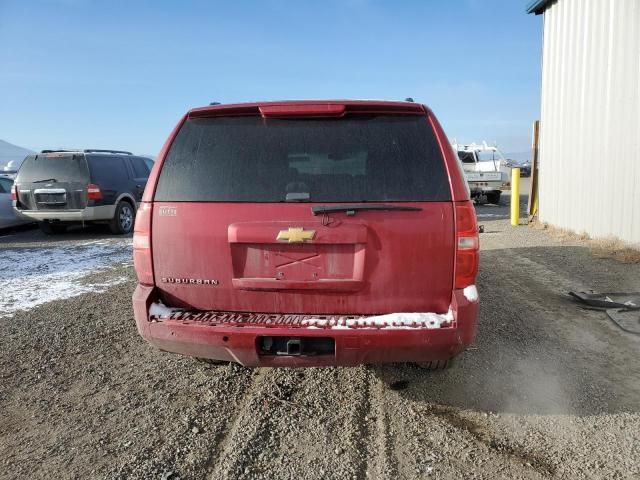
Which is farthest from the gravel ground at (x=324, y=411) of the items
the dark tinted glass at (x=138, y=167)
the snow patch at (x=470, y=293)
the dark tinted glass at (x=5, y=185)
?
the dark tinted glass at (x=5, y=185)

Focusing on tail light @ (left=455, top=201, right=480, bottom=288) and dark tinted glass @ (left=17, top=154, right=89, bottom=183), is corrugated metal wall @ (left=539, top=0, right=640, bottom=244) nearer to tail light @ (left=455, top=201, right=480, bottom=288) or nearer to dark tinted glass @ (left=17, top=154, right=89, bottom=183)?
tail light @ (left=455, top=201, right=480, bottom=288)

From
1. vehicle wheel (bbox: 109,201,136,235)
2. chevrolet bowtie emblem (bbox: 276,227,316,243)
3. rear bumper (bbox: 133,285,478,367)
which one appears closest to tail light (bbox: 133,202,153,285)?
rear bumper (bbox: 133,285,478,367)

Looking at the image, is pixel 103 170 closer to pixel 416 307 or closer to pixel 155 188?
pixel 155 188

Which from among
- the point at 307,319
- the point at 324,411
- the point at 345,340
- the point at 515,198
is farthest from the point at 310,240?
the point at 515,198

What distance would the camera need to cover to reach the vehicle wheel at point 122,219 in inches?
447

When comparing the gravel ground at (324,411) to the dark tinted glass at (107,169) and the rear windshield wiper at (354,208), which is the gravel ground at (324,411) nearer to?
the rear windshield wiper at (354,208)

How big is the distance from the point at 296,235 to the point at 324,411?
1.24m

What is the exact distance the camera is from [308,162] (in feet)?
9.60

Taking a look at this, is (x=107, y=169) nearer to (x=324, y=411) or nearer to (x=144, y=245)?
(x=144, y=245)

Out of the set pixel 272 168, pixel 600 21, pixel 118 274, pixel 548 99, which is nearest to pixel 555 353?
pixel 272 168

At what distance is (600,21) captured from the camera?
9.24 metres

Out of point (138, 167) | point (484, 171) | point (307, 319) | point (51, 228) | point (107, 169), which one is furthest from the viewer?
point (484, 171)

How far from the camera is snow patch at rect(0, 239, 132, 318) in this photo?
6.13 meters

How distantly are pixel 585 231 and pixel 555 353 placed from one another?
21.7 feet
